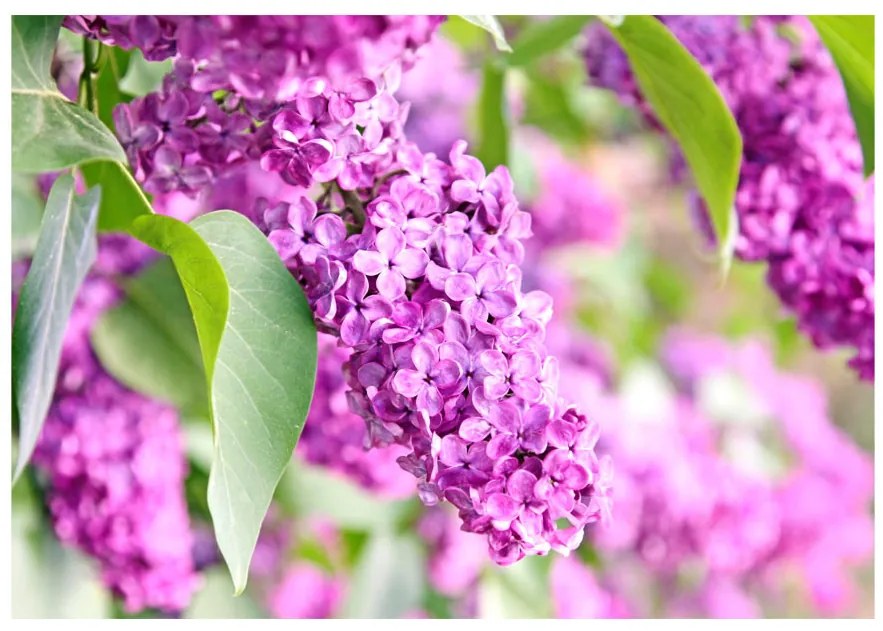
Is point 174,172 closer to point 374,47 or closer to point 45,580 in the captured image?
point 374,47

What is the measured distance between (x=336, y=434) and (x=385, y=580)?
34 cm

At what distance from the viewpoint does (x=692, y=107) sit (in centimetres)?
67

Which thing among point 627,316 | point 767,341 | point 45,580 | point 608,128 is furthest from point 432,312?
point 767,341

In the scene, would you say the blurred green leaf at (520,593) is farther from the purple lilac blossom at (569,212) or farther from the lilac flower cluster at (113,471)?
the purple lilac blossom at (569,212)

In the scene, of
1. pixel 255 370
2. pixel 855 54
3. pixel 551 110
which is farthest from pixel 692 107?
pixel 551 110

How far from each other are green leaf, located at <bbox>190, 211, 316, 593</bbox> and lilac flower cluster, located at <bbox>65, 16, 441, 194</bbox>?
5 cm

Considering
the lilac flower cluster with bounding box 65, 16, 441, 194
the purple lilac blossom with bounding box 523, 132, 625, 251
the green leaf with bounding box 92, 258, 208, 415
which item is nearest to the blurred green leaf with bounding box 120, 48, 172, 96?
the lilac flower cluster with bounding box 65, 16, 441, 194

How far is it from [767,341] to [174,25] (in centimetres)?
177

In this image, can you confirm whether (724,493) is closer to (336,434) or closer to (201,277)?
(336,434)

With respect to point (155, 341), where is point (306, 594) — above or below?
below

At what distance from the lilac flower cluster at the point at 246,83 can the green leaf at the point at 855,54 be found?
1.02 feet

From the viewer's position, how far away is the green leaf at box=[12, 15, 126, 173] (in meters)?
0.46

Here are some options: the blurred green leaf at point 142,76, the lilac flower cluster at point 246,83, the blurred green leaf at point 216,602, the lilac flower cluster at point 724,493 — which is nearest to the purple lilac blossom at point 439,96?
the lilac flower cluster at point 724,493

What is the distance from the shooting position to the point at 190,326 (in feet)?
3.04
